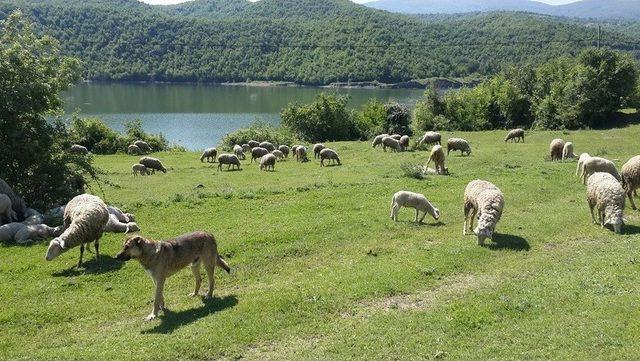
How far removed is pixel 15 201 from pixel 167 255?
11542 mm

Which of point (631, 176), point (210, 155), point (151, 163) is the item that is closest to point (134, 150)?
point (210, 155)

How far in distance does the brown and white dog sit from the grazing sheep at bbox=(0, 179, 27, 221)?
36.3 feet

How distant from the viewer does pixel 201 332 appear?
1132 centimetres

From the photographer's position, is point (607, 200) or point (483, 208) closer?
point (483, 208)

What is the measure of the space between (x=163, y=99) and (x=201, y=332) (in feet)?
465

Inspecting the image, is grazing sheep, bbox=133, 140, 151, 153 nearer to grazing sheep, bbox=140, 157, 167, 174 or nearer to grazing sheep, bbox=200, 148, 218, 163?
grazing sheep, bbox=200, 148, 218, 163

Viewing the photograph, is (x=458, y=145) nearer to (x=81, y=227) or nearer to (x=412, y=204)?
(x=412, y=204)

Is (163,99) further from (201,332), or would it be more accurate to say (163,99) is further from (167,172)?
(201,332)

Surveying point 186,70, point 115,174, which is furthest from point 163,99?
point 115,174

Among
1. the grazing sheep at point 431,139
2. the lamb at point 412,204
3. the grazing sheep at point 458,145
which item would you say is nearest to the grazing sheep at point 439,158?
the grazing sheep at point 458,145

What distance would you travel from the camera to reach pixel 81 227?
1595 cm

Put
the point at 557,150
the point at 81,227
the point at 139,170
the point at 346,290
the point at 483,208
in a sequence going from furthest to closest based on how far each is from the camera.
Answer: the point at 139,170 < the point at 557,150 < the point at 483,208 < the point at 81,227 < the point at 346,290

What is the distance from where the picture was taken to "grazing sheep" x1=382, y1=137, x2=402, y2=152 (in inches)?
1831

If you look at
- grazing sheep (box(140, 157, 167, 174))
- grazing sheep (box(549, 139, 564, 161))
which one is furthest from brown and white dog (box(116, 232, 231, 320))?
grazing sheep (box(549, 139, 564, 161))
